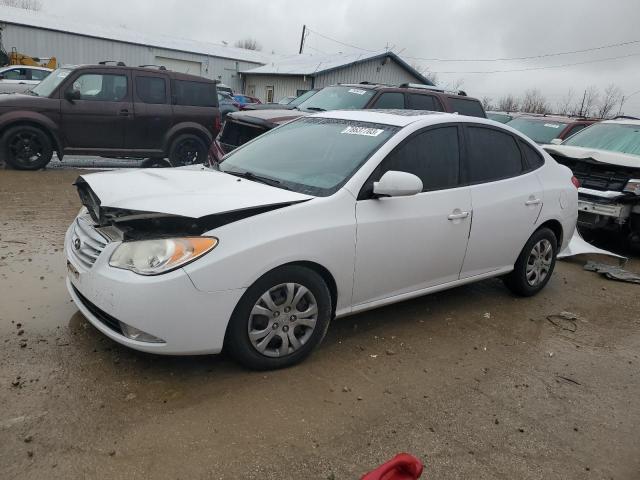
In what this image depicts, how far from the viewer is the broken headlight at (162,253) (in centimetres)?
304

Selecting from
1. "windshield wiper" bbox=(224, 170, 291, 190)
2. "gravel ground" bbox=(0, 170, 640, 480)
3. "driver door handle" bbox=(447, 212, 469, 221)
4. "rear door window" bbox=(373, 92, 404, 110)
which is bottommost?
"gravel ground" bbox=(0, 170, 640, 480)

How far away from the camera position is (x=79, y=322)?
12.8 feet

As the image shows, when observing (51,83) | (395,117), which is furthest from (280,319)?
(51,83)

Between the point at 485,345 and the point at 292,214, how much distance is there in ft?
6.42

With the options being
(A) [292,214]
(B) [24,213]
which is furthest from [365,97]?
(A) [292,214]

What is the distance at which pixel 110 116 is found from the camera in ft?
31.7

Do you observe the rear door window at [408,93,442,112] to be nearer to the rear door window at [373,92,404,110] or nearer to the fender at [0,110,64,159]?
the rear door window at [373,92,404,110]

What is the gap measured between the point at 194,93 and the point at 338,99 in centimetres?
296

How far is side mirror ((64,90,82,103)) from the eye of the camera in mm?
9336

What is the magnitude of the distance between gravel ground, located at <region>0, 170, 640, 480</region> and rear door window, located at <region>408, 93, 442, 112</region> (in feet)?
17.4

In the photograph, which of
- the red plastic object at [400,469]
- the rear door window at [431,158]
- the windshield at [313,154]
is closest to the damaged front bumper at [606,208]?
the rear door window at [431,158]

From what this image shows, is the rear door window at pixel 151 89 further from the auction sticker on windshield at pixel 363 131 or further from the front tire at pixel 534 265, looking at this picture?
the front tire at pixel 534 265

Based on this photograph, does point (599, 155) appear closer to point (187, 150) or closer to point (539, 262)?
point (539, 262)

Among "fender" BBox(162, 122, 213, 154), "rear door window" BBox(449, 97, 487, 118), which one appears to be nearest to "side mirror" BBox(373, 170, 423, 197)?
"rear door window" BBox(449, 97, 487, 118)
